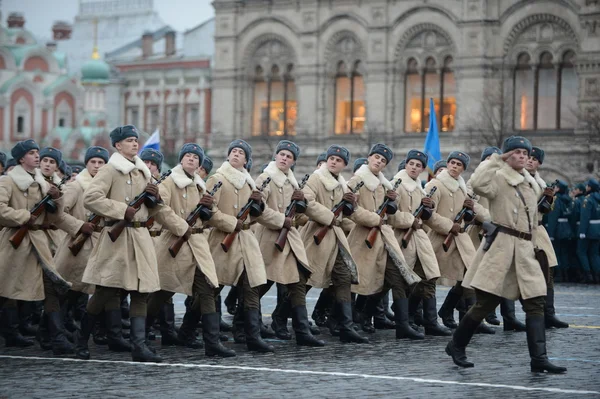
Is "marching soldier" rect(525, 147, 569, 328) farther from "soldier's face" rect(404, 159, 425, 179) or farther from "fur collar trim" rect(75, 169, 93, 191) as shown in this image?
"fur collar trim" rect(75, 169, 93, 191)

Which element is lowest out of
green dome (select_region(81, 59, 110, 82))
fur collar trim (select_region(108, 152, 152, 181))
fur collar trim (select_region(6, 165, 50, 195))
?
fur collar trim (select_region(6, 165, 50, 195))

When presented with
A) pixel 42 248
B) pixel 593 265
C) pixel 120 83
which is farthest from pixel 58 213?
pixel 120 83

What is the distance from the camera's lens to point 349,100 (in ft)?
163

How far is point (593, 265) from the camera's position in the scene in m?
24.6

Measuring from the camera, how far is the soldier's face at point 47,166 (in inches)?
563

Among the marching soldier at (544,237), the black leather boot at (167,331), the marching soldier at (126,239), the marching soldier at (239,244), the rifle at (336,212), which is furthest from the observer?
the marching soldier at (544,237)

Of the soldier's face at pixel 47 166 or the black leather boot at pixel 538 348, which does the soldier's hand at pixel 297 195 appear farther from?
the black leather boot at pixel 538 348

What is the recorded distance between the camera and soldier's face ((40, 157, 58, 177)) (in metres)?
14.3

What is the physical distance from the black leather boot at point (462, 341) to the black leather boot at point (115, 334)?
3.28 metres

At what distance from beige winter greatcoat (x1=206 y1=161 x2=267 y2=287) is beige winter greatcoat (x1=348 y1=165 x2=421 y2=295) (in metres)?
1.52

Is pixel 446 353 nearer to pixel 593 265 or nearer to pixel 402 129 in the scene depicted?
pixel 593 265

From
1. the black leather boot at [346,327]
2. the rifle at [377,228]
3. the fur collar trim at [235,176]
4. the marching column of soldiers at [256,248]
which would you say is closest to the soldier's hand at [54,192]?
the marching column of soldiers at [256,248]

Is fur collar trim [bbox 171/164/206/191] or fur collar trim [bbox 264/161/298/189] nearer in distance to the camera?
fur collar trim [bbox 171/164/206/191]

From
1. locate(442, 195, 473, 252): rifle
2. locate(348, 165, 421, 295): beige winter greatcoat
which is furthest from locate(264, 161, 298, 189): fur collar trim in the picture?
locate(442, 195, 473, 252): rifle
